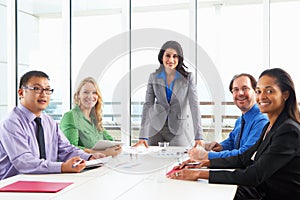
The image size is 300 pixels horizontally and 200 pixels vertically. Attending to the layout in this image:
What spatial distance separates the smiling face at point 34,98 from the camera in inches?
94.2

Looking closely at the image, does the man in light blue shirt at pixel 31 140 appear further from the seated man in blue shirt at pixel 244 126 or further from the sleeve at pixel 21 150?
the seated man in blue shirt at pixel 244 126

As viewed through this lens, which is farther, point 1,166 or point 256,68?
point 256,68

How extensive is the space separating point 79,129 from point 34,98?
744 millimetres

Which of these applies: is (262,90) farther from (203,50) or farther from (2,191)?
(203,50)

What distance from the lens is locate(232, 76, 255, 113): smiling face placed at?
8.73 feet

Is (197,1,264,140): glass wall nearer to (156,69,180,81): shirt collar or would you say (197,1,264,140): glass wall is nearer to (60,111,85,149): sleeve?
(156,69,180,81): shirt collar

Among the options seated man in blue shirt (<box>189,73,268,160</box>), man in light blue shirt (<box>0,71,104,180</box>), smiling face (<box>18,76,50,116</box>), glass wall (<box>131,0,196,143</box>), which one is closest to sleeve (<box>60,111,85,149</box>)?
man in light blue shirt (<box>0,71,104,180</box>)

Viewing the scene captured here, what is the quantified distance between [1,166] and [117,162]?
0.71m

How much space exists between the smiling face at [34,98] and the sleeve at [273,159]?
1289 mm

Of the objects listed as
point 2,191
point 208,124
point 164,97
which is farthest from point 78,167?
point 208,124

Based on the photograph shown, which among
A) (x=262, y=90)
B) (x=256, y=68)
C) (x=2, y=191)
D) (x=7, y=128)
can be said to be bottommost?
(x=2, y=191)

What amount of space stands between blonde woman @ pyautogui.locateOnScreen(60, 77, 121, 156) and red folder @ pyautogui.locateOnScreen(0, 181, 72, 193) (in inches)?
44.5

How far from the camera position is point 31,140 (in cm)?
229

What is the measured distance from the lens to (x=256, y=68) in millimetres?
4203
